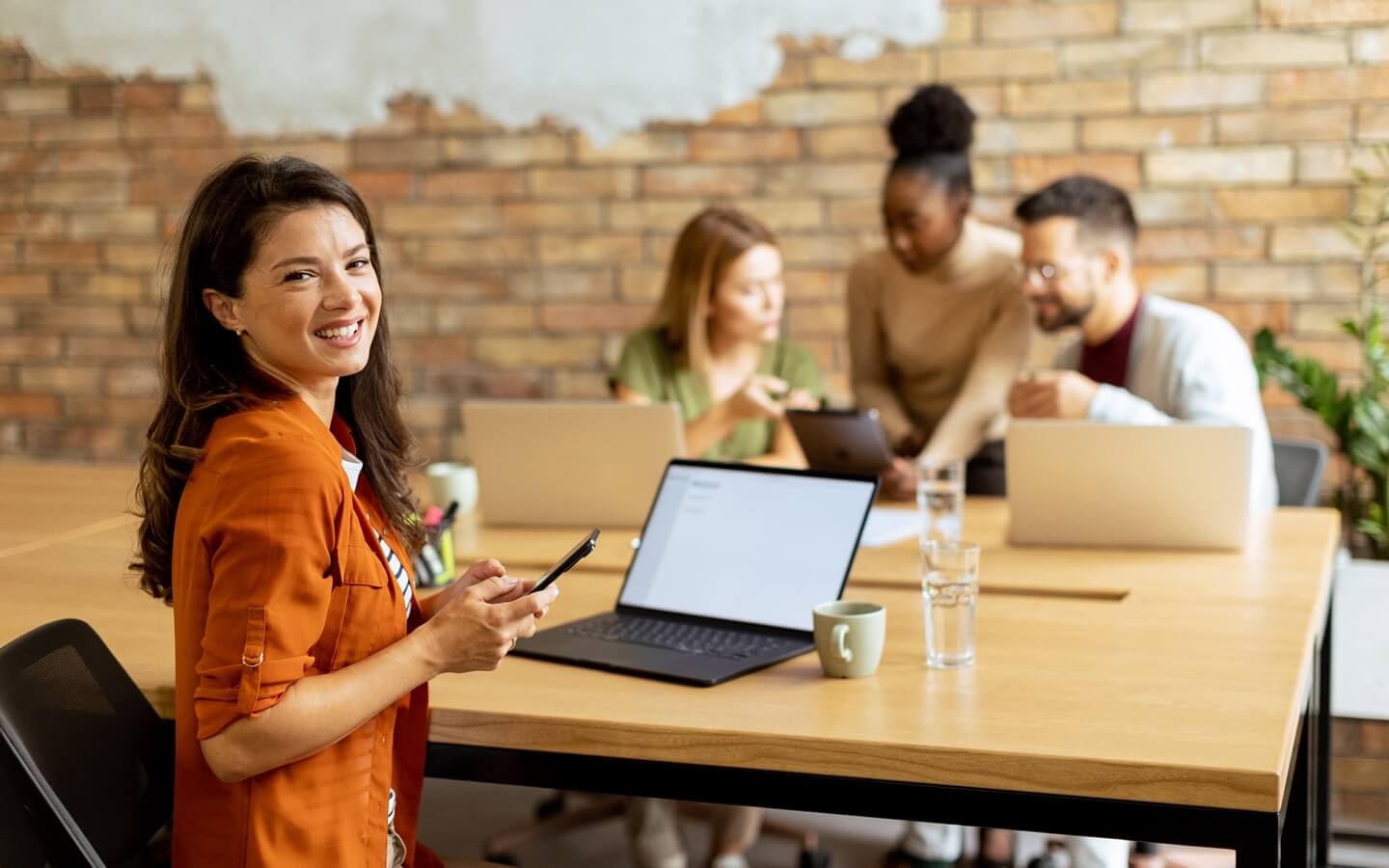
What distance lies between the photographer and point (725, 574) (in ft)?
5.74

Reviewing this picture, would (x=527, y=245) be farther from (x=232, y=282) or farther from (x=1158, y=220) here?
(x=232, y=282)

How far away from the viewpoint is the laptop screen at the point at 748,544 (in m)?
1.69

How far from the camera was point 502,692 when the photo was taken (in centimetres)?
153

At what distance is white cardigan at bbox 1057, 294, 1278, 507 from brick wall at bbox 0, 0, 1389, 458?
659mm

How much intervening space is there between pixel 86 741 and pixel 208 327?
17.4 inches

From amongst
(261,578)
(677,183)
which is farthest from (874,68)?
(261,578)

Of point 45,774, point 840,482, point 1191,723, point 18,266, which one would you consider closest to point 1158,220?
point 840,482

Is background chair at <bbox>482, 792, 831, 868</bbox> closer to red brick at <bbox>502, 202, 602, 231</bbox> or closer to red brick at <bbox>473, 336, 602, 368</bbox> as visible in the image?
red brick at <bbox>473, 336, 602, 368</bbox>

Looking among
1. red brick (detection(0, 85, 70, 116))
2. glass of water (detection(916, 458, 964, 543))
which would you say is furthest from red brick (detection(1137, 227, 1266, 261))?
red brick (detection(0, 85, 70, 116))

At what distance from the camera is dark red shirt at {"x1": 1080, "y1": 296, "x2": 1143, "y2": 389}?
9.55ft

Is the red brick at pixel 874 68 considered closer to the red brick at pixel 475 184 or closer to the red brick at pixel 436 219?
the red brick at pixel 475 184

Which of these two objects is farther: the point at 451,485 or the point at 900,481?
the point at 900,481

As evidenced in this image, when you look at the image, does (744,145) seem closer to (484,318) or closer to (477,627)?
(484,318)

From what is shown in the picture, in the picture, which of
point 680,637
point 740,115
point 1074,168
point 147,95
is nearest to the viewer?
point 680,637
